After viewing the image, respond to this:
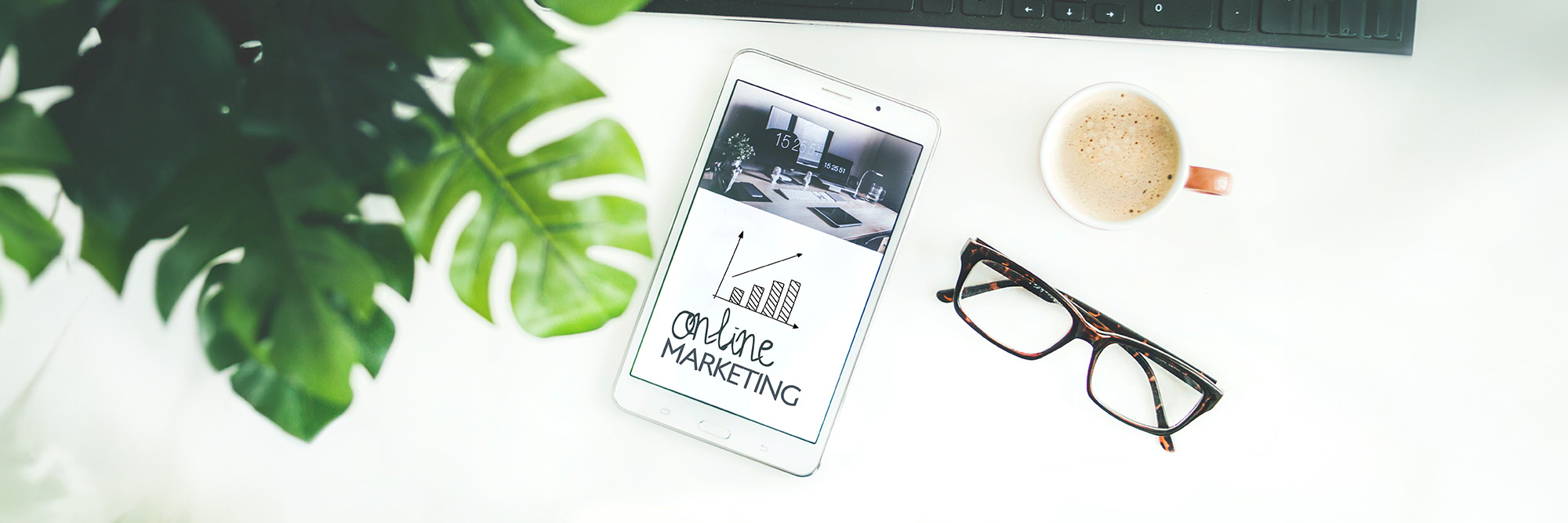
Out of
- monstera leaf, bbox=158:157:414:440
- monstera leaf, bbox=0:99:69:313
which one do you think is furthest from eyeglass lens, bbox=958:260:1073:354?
monstera leaf, bbox=0:99:69:313

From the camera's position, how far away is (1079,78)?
24.6 inches

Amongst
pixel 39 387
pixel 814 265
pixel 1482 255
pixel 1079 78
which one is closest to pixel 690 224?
pixel 814 265

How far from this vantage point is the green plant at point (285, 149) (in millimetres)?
474

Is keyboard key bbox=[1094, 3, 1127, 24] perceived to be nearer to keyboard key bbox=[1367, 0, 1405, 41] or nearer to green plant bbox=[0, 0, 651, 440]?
keyboard key bbox=[1367, 0, 1405, 41]

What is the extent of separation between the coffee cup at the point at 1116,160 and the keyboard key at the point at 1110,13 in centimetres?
7

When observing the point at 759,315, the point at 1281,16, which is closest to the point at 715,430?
the point at 759,315

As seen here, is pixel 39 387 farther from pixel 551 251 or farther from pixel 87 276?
pixel 551 251

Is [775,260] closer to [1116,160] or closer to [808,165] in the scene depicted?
[808,165]

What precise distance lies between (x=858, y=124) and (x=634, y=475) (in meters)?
0.37

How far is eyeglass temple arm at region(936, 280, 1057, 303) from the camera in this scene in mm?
615

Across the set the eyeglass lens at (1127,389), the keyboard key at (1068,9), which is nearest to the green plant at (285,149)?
the keyboard key at (1068,9)

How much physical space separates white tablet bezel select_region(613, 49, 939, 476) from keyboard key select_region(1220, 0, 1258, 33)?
0.25m

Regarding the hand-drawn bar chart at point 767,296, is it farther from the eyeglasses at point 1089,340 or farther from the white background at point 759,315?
the eyeglasses at point 1089,340

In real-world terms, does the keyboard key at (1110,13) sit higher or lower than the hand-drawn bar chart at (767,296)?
higher
